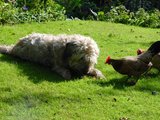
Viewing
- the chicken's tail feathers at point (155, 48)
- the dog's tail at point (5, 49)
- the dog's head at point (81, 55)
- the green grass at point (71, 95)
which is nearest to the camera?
the green grass at point (71, 95)

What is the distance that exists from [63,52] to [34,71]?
0.65 metres

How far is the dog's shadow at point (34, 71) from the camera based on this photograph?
24.8 feet

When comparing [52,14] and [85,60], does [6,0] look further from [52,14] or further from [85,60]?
[85,60]

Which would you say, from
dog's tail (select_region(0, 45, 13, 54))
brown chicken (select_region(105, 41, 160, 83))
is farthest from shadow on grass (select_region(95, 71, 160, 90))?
dog's tail (select_region(0, 45, 13, 54))

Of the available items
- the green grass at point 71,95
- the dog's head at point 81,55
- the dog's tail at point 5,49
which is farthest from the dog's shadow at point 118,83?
the dog's tail at point 5,49

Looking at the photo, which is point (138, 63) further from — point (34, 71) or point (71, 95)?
point (34, 71)

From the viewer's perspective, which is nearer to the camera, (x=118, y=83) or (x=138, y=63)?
(x=138, y=63)

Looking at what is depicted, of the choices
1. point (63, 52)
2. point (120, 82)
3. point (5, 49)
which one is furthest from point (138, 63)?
point (5, 49)

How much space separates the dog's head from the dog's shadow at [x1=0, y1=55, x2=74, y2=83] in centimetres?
37

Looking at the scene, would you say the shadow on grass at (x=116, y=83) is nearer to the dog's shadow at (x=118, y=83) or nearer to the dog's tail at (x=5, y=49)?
the dog's shadow at (x=118, y=83)

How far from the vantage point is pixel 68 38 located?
7828mm

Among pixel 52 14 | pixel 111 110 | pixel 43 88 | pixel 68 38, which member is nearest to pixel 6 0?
pixel 52 14

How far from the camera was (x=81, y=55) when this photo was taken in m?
7.55

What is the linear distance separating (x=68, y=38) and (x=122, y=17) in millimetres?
6649
